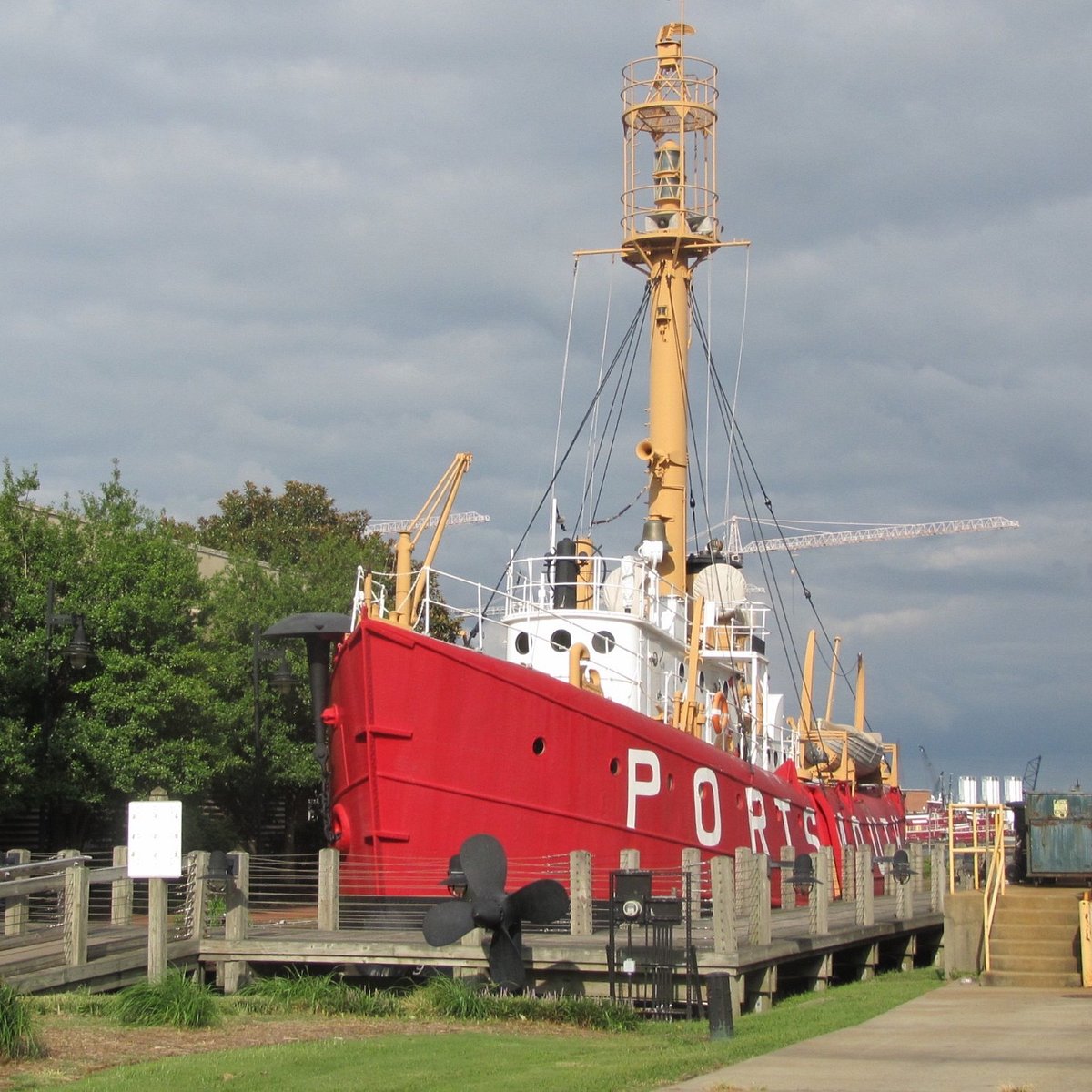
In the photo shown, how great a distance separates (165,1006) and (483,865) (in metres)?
3.50

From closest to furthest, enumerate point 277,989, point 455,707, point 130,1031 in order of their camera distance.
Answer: point 130,1031 < point 277,989 < point 455,707

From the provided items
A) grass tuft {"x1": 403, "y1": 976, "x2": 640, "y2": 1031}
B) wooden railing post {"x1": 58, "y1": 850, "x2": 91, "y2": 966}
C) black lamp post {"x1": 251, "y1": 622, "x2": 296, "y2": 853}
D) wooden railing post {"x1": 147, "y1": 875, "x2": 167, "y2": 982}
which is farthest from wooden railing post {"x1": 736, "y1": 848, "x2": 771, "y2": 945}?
black lamp post {"x1": 251, "y1": 622, "x2": 296, "y2": 853}

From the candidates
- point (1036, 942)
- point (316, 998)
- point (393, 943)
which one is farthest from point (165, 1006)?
point (1036, 942)

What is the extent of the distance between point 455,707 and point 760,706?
12881 millimetres

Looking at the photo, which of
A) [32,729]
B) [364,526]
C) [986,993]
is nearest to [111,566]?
[32,729]

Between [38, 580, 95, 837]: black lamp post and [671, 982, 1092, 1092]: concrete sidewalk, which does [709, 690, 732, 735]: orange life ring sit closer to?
[38, 580, 95, 837]: black lamp post

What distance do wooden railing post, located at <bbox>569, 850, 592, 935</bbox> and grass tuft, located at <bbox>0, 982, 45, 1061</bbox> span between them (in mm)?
7463

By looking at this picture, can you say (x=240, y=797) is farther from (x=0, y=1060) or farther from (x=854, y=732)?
(x=0, y=1060)

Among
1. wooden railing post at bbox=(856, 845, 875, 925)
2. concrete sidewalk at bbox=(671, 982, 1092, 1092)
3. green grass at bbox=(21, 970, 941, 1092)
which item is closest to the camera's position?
concrete sidewalk at bbox=(671, 982, 1092, 1092)

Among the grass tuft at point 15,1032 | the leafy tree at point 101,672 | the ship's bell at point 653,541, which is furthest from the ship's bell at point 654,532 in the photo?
the grass tuft at point 15,1032

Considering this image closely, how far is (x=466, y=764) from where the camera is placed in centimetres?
2209

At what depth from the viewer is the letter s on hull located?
941 inches

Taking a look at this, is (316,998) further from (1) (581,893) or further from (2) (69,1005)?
(1) (581,893)

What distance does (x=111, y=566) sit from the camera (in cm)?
3319
